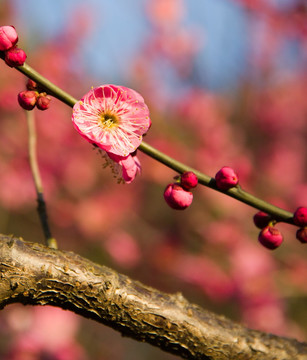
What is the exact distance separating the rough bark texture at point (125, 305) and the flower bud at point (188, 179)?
32 cm

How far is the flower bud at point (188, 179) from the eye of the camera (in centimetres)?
111

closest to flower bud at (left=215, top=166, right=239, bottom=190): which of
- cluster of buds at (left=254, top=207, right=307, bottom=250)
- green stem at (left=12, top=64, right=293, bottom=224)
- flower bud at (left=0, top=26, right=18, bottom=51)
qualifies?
green stem at (left=12, top=64, right=293, bottom=224)

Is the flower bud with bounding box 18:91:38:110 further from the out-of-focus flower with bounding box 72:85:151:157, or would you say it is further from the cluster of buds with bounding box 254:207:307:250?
the cluster of buds with bounding box 254:207:307:250

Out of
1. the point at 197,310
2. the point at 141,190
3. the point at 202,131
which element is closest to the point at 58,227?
the point at 141,190

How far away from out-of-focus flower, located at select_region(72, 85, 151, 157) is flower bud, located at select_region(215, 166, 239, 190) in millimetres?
226

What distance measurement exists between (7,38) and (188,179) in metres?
0.55

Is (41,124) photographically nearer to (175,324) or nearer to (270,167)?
(270,167)

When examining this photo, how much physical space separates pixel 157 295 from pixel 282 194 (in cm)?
371

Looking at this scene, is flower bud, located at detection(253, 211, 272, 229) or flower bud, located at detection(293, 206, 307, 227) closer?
flower bud, located at detection(293, 206, 307, 227)

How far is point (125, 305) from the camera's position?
1166mm

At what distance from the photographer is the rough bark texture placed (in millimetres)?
1089

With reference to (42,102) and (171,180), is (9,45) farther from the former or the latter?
(171,180)

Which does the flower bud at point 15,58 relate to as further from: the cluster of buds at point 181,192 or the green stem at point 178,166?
the cluster of buds at point 181,192

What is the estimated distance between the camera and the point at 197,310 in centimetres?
128
